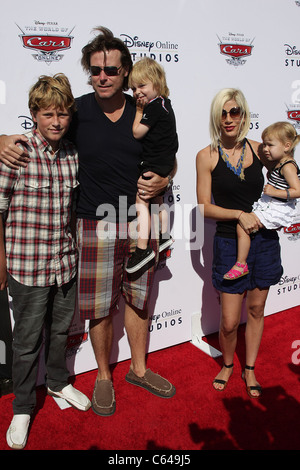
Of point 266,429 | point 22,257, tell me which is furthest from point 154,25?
point 266,429

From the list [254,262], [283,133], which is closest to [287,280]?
[254,262]

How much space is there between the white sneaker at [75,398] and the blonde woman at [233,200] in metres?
1.07

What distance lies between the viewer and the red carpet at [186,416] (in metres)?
2.32

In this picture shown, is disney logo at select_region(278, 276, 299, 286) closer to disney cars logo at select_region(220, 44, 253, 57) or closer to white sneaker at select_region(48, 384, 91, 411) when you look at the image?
disney cars logo at select_region(220, 44, 253, 57)

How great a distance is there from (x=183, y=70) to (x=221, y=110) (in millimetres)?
807

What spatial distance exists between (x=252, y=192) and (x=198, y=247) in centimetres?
101

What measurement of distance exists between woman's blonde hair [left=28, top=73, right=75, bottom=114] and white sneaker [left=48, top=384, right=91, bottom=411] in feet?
6.06

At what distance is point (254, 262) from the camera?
258cm

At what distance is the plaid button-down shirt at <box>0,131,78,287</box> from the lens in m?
2.10

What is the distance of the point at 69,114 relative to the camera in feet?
7.02

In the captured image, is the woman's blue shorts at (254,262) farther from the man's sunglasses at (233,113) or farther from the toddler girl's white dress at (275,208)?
the man's sunglasses at (233,113)

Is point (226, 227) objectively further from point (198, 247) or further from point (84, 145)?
point (84, 145)

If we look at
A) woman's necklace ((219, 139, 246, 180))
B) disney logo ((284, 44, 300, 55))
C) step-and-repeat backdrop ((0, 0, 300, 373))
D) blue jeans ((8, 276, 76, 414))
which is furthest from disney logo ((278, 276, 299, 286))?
blue jeans ((8, 276, 76, 414))

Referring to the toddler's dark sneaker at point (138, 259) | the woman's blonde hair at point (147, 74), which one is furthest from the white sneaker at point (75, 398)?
the woman's blonde hair at point (147, 74)
